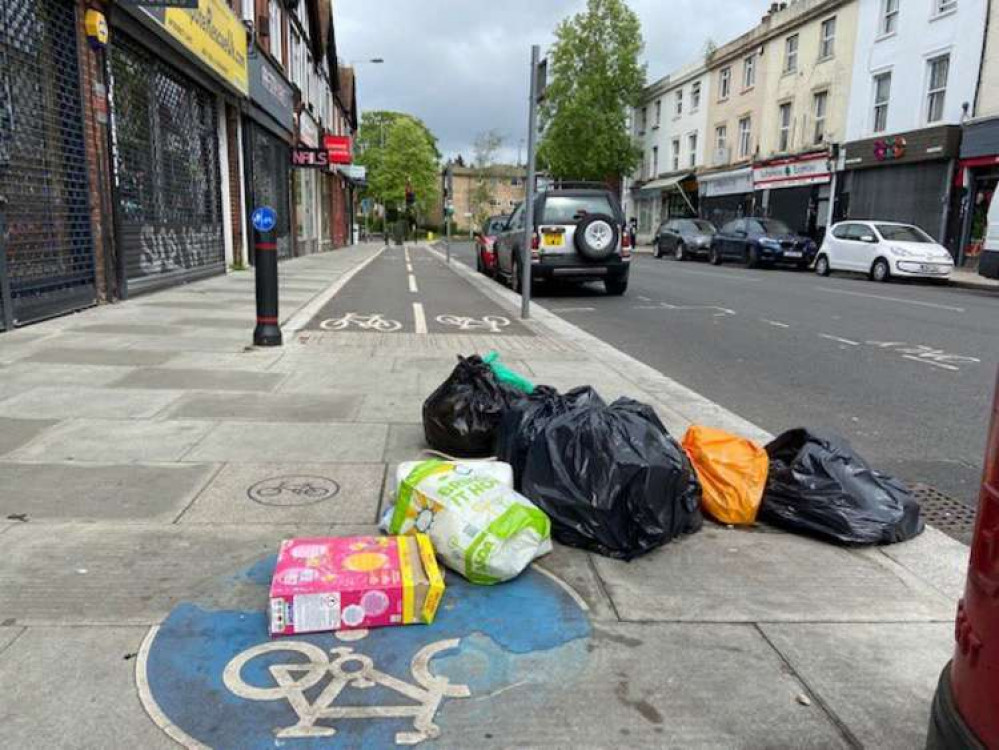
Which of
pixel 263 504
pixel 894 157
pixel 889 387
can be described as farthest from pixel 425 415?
pixel 894 157

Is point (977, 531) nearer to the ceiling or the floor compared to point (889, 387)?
nearer to the ceiling

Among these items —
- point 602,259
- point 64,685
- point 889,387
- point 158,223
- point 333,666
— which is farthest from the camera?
point 602,259

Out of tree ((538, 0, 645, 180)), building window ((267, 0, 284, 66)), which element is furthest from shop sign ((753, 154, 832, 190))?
building window ((267, 0, 284, 66))

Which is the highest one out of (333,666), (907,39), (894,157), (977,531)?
(907,39)

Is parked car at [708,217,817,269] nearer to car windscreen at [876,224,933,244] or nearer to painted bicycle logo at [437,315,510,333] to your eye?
car windscreen at [876,224,933,244]

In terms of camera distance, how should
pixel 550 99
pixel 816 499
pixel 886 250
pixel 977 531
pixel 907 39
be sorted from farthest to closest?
pixel 550 99
pixel 907 39
pixel 886 250
pixel 816 499
pixel 977 531

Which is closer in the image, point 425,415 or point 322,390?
point 425,415

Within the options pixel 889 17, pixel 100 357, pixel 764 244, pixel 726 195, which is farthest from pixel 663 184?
pixel 100 357

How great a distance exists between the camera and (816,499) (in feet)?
12.0

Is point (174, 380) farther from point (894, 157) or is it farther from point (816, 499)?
point (894, 157)

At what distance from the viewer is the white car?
65.6ft

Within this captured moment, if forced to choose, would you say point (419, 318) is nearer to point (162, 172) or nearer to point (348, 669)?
point (162, 172)

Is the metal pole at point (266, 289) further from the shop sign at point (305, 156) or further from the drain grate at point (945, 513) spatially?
the shop sign at point (305, 156)

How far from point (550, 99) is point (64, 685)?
47764 millimetres
